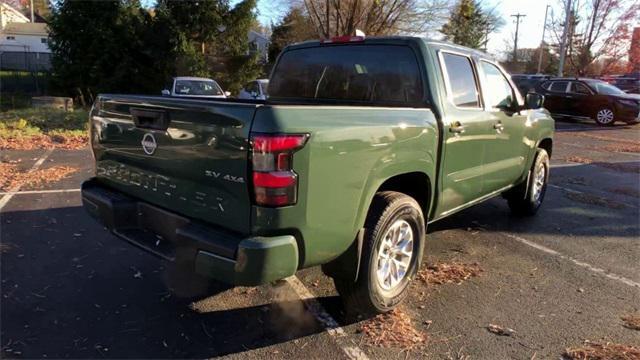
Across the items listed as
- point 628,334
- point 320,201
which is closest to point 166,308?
point 320,201

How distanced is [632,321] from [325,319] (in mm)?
2277

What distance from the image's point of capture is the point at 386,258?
3604 millimetres

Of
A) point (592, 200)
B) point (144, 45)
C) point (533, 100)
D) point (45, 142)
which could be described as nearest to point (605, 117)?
point (592, 200)

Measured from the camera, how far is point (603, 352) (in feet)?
10.6

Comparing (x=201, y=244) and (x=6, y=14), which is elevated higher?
(x=6, y=14)

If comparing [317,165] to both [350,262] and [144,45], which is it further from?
[144,45]

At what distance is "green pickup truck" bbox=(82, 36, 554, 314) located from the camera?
106 inches

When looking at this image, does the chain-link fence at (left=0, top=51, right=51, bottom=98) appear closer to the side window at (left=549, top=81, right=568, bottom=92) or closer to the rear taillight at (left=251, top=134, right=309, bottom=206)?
the rear taillight at (left=251, top=134, right=309, bottom=206)

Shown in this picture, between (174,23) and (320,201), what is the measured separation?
2416cm

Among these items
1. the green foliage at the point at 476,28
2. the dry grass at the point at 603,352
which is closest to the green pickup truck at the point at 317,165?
the dry grass at the point at 603,352

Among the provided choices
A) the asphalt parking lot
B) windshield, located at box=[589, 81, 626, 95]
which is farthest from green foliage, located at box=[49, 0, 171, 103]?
windshield, located at box=[589, 81, 626, 95]

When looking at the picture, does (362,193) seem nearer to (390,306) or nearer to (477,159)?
(390,306)

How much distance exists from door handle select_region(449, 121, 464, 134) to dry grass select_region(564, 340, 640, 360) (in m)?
1.79

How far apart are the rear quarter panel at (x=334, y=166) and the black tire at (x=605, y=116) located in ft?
62.7
